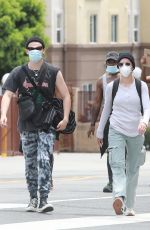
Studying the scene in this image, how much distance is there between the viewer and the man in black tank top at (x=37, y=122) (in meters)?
13.6

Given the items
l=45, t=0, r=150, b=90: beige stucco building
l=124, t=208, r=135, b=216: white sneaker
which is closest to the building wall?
l=45, t=0, r=150, b=90: beige stucco building

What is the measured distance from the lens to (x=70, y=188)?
17984 mm

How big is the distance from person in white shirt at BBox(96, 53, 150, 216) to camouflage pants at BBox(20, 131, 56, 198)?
710 mm

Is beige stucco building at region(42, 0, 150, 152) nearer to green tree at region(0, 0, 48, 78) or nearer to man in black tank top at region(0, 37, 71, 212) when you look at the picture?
green tree at region(0, 0, 48, 78)

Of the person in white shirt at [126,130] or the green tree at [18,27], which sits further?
the green tree at [18,27]

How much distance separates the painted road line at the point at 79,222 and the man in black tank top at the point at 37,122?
0.74m

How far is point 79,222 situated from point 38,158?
122cm

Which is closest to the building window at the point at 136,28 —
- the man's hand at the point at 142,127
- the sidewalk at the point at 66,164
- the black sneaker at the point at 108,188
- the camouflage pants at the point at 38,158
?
the sidewalk at the point at 66,164

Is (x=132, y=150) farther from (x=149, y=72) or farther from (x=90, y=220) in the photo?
(x=149, y=72)

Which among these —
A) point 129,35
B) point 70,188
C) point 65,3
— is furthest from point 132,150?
point 129,35

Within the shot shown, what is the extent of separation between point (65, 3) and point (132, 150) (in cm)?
4868

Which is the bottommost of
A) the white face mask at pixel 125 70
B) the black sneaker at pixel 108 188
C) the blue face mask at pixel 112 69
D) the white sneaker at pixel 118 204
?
the black sneaker at pixel 108 188

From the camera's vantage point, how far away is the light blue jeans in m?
13.4

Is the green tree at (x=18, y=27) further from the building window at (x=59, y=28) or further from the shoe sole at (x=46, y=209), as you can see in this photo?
the shoe sole at (x=46, y=209)
